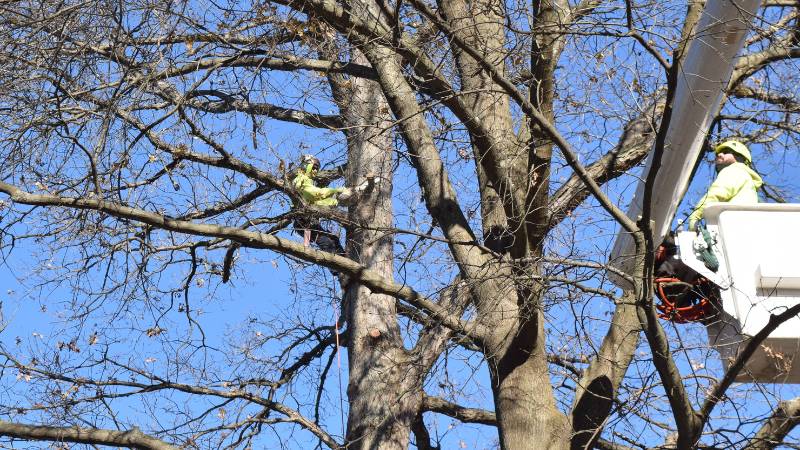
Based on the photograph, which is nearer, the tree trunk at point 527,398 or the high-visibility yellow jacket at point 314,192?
the tree trunk at point 527,398

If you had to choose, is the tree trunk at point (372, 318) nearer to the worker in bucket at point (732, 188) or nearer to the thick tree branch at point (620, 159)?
the thick tree branch at point (620, 159)

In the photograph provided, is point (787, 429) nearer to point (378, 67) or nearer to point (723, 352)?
point (723, 352)

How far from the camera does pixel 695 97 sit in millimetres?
5043

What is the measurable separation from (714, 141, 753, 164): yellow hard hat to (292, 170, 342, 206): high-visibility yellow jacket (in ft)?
9.87

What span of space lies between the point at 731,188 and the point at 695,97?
83 cm

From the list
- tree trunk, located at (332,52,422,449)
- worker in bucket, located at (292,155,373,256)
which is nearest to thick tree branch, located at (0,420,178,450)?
tree trunk, located at (332,52,422,449)

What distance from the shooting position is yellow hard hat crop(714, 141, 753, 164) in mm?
6008

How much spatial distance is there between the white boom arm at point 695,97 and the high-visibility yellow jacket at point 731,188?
0.13 metres

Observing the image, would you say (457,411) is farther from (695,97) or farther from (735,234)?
(695,97)

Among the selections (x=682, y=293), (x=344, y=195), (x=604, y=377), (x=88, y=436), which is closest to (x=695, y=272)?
(x=682, y=293)

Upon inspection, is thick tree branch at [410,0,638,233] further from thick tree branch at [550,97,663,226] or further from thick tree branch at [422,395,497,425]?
thick tree branch at [422,395,497,425]

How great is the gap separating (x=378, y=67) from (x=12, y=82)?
2225 millimetres

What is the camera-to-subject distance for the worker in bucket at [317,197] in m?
7.55

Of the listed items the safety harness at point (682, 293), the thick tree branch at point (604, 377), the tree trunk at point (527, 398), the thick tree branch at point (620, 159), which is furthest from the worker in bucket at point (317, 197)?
the safety harness at point (682, 293)
